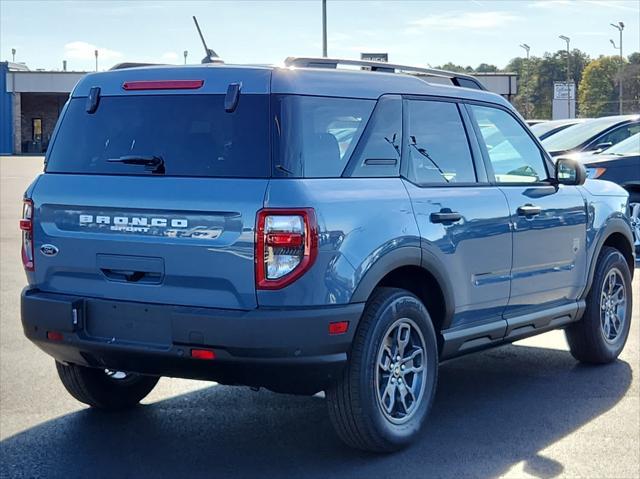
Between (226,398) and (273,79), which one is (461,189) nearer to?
(273,79)

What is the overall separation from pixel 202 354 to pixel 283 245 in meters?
0.65

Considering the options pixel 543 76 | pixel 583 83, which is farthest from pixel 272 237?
pixel 543 76

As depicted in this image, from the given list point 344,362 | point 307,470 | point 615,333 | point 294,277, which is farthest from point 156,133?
point 615,333

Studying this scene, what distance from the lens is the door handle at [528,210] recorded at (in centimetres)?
613

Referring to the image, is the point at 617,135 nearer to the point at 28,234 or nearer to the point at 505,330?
the point at 505,330

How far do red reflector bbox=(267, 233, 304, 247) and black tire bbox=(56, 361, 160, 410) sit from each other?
1787 mm

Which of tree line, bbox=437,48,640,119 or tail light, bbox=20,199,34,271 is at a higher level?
tree line, bbox=437,48,640,119

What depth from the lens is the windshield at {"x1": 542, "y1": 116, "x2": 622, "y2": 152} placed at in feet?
47.7

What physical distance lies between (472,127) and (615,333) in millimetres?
2444

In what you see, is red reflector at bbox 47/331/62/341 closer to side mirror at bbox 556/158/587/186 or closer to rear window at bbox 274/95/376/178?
rear window at bbox 274/95/376/178

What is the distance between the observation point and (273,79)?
189 inches

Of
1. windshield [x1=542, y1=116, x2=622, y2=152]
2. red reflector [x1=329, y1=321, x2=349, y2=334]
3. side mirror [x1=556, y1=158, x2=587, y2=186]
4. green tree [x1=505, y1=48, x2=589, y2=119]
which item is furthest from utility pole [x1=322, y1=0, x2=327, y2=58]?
green tree [x1=505, y1=48, x2=589, y2=119]

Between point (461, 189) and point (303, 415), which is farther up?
point (461, 189)

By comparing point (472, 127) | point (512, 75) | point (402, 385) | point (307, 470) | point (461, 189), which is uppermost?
point (512, 75)
